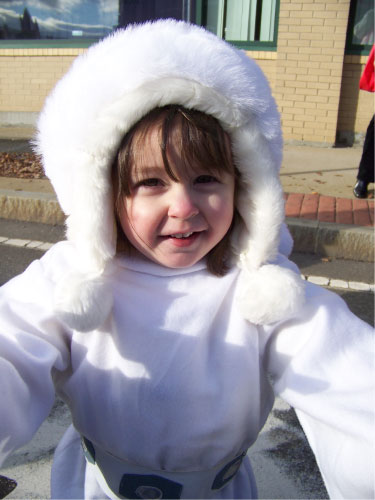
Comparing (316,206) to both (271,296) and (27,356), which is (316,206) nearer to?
(271,296)

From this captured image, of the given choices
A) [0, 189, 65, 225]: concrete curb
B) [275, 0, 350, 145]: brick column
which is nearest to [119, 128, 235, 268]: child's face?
[0, 189, 65, 225]: concrete curb

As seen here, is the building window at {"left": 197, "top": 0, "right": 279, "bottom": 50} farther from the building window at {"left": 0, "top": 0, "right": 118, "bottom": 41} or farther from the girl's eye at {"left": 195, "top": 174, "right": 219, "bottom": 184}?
the girl's eye at {"left": 195, "top": 174, "right": 219, "bottom": 184}

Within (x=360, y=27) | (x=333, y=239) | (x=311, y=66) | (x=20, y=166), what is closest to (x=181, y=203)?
(x=333, y=239)

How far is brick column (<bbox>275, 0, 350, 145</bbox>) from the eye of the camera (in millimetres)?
8062

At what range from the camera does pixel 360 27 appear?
27.6 feet

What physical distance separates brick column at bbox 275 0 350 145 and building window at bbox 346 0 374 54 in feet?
1.21

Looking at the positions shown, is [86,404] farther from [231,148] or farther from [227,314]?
[231,148]

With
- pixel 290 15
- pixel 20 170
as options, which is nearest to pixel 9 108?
pixel 20 170

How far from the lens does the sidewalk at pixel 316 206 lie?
4.76 meters

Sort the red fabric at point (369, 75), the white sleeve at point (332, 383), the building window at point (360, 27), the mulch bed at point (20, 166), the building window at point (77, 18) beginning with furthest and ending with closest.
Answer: the building window at point (77, 18)
the building window at point (360, 27)
the mulch bed at point (20, 166)
the red fabric at point (369, 75)
the white sleeve at point (332, 383)

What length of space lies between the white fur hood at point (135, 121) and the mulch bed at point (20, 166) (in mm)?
5804

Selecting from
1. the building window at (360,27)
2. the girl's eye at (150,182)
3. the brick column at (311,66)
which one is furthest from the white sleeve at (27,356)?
the building window at (360,27)

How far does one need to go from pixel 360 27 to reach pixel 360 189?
414 cm

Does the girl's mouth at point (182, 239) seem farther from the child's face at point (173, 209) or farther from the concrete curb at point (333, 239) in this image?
the concrete curb at point (333, 239)
